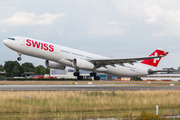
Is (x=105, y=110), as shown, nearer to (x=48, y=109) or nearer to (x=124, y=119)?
(x=48, y=109)

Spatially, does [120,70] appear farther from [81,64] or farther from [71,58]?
[71,58]

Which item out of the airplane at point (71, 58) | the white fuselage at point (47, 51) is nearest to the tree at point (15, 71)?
the airplane at point (71, 58)

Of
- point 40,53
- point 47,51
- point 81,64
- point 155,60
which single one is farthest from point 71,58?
point 155,60

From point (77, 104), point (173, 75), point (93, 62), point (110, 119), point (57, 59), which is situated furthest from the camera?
point (173, 75)

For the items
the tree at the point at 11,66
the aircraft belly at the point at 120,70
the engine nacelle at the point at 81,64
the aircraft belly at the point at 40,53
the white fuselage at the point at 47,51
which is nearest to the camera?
the white fuselage at the point at 47,51

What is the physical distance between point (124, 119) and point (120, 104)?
763cm

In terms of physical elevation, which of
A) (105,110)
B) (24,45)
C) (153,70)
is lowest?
(105,110)

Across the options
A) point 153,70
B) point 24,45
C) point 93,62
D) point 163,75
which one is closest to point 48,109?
point 24,45

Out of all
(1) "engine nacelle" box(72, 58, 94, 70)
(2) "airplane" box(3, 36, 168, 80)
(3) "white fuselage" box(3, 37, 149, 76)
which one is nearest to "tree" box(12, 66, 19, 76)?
(2) "airplane" box(3, 36, 168, 80)

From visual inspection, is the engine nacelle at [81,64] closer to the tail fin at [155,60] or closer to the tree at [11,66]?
the tail fin at [155,60]

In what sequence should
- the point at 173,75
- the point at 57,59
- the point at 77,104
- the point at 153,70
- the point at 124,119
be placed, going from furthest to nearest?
the point at 173,75, the point at 153,70, the point at 57,59, the point at 77,104, the point at 124,119

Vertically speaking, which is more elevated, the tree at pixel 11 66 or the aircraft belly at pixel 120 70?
the tree at pixel 11 66

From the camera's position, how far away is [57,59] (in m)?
38.3

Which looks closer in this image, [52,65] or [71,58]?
[71,58]
